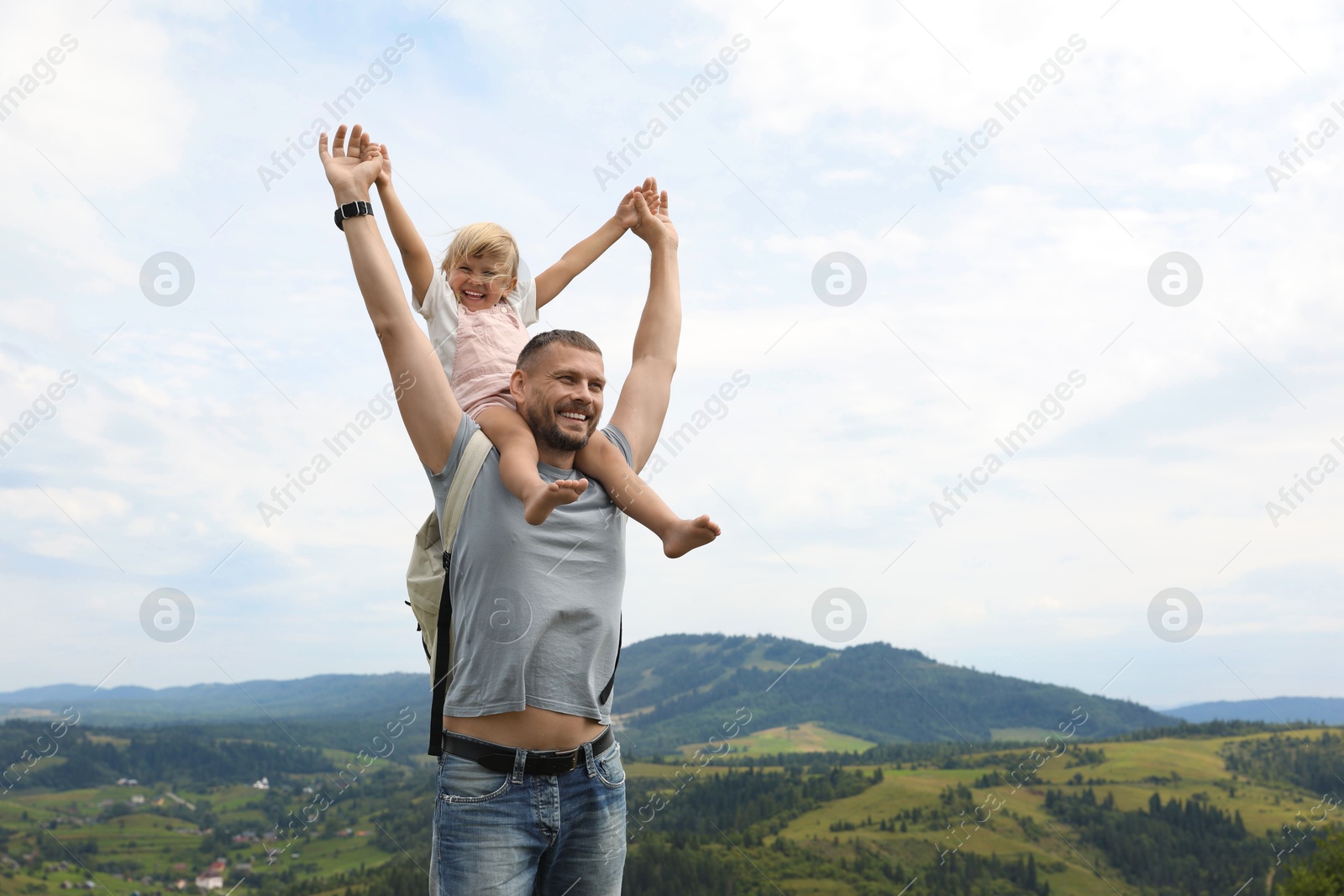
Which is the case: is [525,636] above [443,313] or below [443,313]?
below

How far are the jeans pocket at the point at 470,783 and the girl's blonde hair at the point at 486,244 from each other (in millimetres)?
2223

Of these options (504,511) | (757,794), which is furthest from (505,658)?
(757,794)

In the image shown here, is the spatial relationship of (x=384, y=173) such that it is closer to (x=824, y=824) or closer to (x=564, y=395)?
(x=564, y=395)

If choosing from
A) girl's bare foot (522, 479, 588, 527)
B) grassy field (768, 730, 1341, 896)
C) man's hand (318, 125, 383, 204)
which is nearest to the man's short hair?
girl's bare foot (522, 479, 588, 527)

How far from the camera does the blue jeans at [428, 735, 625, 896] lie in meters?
2.99

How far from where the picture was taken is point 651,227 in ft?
14.9

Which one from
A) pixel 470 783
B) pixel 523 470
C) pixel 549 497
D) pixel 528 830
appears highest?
pixel 523 470

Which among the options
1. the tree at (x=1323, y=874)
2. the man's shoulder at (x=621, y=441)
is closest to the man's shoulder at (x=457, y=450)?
the man's shoulder at (x=621, y=441)

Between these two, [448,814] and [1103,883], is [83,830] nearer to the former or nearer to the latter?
[1103,883]

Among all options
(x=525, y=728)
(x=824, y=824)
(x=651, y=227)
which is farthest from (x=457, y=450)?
(x=824, y=824)

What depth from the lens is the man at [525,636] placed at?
10.0ft

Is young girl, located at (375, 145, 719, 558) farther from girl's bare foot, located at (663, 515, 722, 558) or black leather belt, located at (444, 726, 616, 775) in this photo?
black leather belt, located at (444, 726, 616, 775)

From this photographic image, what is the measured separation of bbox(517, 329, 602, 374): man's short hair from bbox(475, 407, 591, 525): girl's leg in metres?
0.20

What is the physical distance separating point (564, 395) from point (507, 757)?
47.1 inches
